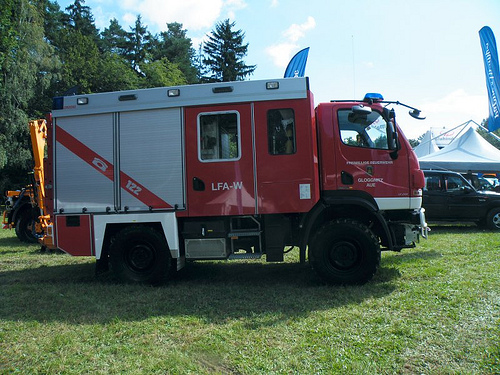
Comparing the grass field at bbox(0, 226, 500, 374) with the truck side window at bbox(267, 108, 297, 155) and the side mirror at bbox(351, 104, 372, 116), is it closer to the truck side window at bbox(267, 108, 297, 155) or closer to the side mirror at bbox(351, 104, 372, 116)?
the truck side window at bbox(267, 108, 297, 155)

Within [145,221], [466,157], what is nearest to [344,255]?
[145,221]

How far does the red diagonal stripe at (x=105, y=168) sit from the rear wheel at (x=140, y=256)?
46cm

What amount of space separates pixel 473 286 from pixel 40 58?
1224 inches

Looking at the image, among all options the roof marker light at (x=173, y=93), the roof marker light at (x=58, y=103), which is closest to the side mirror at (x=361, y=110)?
the roof marker light at (x=173, y=93)

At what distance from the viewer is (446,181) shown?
11859 mm

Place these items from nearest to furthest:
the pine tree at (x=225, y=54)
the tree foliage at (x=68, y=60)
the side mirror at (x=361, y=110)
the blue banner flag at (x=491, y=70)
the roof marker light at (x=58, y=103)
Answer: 1. the side mirror at (x=361, y=110)
2. the roof marker light at (x=58, y=103)
3. the blue banner flag at (x=491, y=70)
4. the tree foliage at (x=68, y=60)
5. the pine tree at (x=225, y=54)

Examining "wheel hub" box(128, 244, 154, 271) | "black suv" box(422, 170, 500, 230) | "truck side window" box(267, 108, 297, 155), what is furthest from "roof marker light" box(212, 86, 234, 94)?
"black suv" box(422, 170, 500, 230)

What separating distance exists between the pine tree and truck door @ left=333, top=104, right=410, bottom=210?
41836mm

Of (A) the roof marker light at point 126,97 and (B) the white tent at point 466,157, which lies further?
(B) the white tent at point 466,157

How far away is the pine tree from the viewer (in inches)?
1816

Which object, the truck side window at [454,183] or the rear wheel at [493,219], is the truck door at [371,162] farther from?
the rear wheel at [493,219]

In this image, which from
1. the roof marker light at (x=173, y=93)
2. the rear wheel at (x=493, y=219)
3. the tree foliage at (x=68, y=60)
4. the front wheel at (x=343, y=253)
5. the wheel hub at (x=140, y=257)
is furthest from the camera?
the tree foliage at (x=68, y=60)

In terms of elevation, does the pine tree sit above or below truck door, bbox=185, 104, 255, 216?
above

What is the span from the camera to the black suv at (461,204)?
38.2 feet
